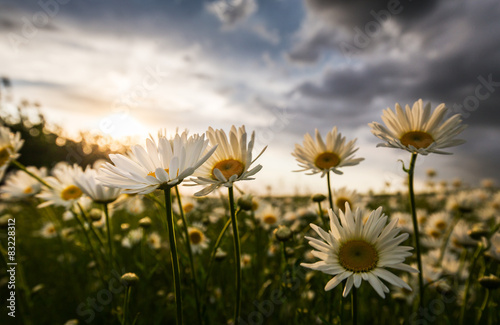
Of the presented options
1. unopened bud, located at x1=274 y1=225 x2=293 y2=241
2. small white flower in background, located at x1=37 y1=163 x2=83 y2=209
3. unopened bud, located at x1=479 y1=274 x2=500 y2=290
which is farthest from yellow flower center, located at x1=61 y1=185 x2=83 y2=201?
unopened bud, located at x1=479 y1=274 x2=500 y2=290

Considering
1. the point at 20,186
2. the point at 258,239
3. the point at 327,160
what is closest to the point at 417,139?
the point at 327,160

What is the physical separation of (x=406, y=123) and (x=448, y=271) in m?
1.92

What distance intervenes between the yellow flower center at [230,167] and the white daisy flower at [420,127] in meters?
0.75

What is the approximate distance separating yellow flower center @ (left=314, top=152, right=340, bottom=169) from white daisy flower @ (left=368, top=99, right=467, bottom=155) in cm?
37

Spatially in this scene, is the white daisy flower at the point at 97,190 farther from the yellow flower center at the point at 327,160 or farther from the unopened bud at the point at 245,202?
the yellow flower center at the point at 327,160

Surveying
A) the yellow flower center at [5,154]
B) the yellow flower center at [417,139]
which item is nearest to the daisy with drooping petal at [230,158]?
the yellow flower center at [417,139]

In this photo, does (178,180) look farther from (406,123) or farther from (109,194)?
(406,123)

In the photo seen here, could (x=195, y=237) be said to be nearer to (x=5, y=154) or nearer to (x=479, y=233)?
(x=5, y=154)

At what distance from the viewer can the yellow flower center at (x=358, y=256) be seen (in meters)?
1.18

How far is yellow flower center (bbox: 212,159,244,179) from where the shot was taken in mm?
1343

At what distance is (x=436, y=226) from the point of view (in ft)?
11.8

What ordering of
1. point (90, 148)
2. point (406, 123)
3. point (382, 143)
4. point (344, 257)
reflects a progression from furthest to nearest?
point (90, 148), point (406, 123), point (382, 143), point (344, 257)

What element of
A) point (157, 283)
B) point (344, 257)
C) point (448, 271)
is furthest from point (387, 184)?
point (344, 257)

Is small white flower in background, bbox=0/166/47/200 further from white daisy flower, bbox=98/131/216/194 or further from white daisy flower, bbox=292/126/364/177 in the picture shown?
white daisy flower, bbox=292/126/364/177
